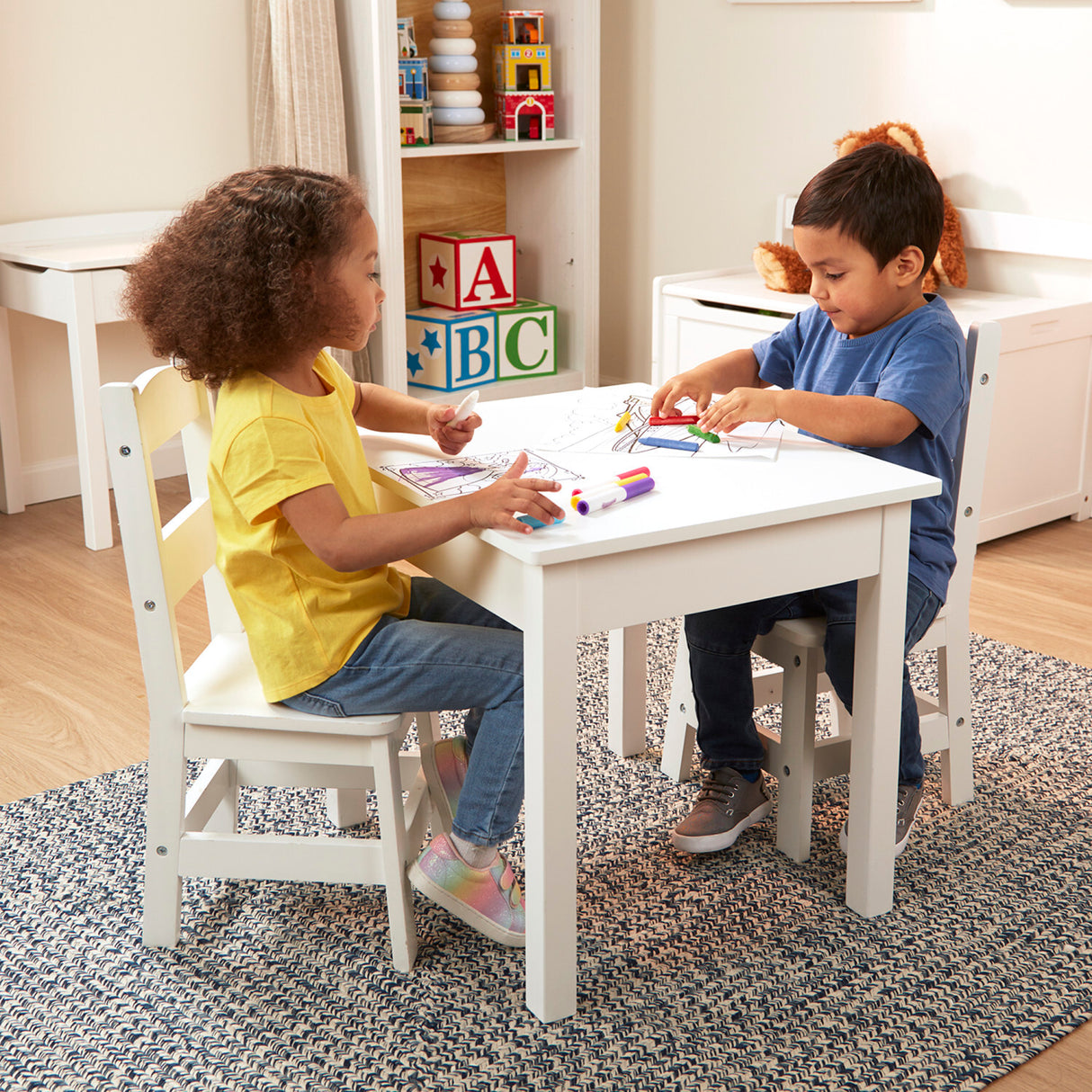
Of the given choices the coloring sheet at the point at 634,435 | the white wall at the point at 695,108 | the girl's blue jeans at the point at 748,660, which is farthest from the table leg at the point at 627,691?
the white wall at the point at 695,108

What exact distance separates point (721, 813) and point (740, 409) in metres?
0.54

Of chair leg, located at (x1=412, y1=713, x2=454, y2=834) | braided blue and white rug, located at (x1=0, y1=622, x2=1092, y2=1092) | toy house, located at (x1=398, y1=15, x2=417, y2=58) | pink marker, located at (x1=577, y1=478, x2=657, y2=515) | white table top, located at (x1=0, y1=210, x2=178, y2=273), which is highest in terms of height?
toy house, located at (x1=398, y1=15, x2=417, y2=58)

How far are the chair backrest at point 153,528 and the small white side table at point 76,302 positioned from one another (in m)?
1.38

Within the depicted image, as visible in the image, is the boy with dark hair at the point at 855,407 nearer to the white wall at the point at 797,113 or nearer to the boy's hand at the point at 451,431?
the boy's hand at the point at 451,431

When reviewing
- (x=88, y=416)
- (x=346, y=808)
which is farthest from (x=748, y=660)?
(x=88, y=416)

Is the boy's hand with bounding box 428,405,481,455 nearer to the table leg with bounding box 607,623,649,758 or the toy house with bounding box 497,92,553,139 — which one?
the table leg with bounding box 607,623,649,758

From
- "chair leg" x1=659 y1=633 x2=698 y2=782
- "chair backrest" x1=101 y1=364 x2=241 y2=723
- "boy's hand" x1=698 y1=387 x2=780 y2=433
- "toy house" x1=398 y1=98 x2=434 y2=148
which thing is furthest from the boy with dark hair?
"toy house" x1=398 y1=98 x2=434 y2=148

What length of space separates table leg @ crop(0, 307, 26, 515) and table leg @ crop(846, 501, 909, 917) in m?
2.31

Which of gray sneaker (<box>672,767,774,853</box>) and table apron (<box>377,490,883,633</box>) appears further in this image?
gray sneaker (<box>672,767,774,853</box>)

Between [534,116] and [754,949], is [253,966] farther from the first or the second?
[534,116]

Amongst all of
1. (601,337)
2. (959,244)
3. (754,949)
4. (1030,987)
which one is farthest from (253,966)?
(601,337)

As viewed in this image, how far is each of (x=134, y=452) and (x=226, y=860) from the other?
18.0 inches

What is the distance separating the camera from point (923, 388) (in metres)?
1.49

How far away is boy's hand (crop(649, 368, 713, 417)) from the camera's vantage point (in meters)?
1.62
